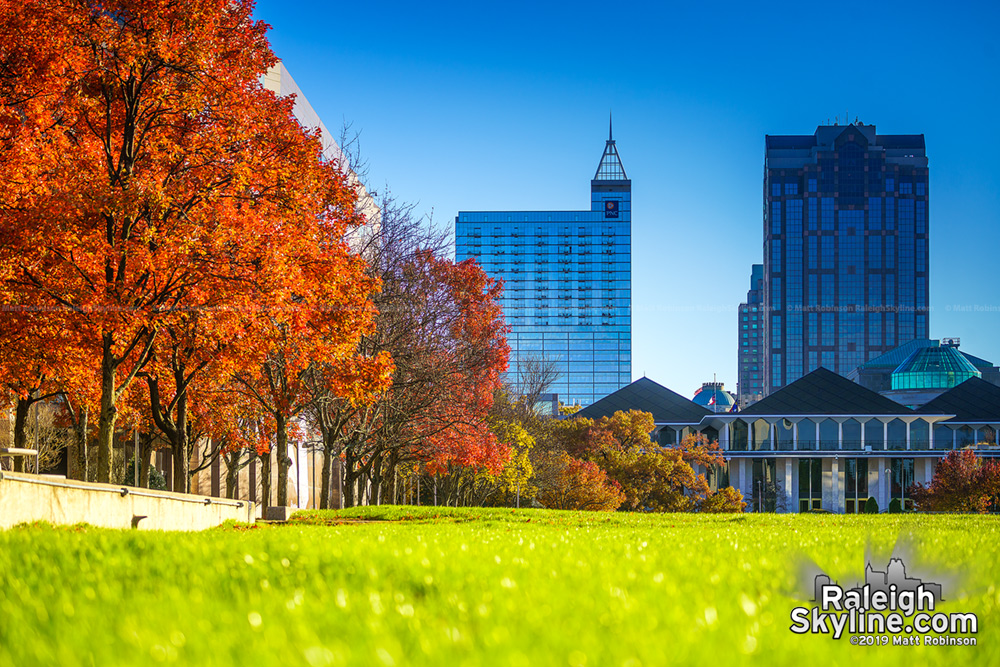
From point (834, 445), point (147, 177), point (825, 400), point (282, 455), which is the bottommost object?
point (834, 445)

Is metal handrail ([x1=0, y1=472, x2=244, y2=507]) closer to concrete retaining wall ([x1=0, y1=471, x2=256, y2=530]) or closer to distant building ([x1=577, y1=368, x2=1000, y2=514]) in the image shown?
concrete retaining wall ([x1=0, y1=471, x2=256, y2=530])

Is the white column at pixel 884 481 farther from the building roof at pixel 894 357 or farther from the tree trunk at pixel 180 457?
the building roof at pixel 894 357

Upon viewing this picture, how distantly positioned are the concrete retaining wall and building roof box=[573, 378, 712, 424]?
69.9 meters

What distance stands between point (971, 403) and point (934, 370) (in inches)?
2170

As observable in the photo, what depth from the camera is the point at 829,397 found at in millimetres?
77000

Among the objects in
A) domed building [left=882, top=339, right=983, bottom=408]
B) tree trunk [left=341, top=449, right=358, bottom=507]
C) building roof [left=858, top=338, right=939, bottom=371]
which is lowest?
tree trunk [left=341, top=449, right=358, bottom=507]

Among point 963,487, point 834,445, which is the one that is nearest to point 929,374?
point 834,445

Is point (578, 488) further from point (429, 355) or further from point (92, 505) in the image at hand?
point (92, 505)

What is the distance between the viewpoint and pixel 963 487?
4697 centimetres

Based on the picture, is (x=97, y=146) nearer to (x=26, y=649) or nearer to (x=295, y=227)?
(x=295, y=227)

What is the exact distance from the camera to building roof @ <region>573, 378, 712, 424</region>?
85.1 metres

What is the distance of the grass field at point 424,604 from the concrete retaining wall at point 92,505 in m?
3.19

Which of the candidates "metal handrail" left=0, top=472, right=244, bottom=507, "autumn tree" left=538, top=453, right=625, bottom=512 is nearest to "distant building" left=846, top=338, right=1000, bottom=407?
"autumn tree" left=538, top=453, right=625, bottom=512

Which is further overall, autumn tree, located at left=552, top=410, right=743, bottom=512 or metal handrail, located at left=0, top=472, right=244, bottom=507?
autumn tree, located at left=552, top=410, right=743, bottom=512
